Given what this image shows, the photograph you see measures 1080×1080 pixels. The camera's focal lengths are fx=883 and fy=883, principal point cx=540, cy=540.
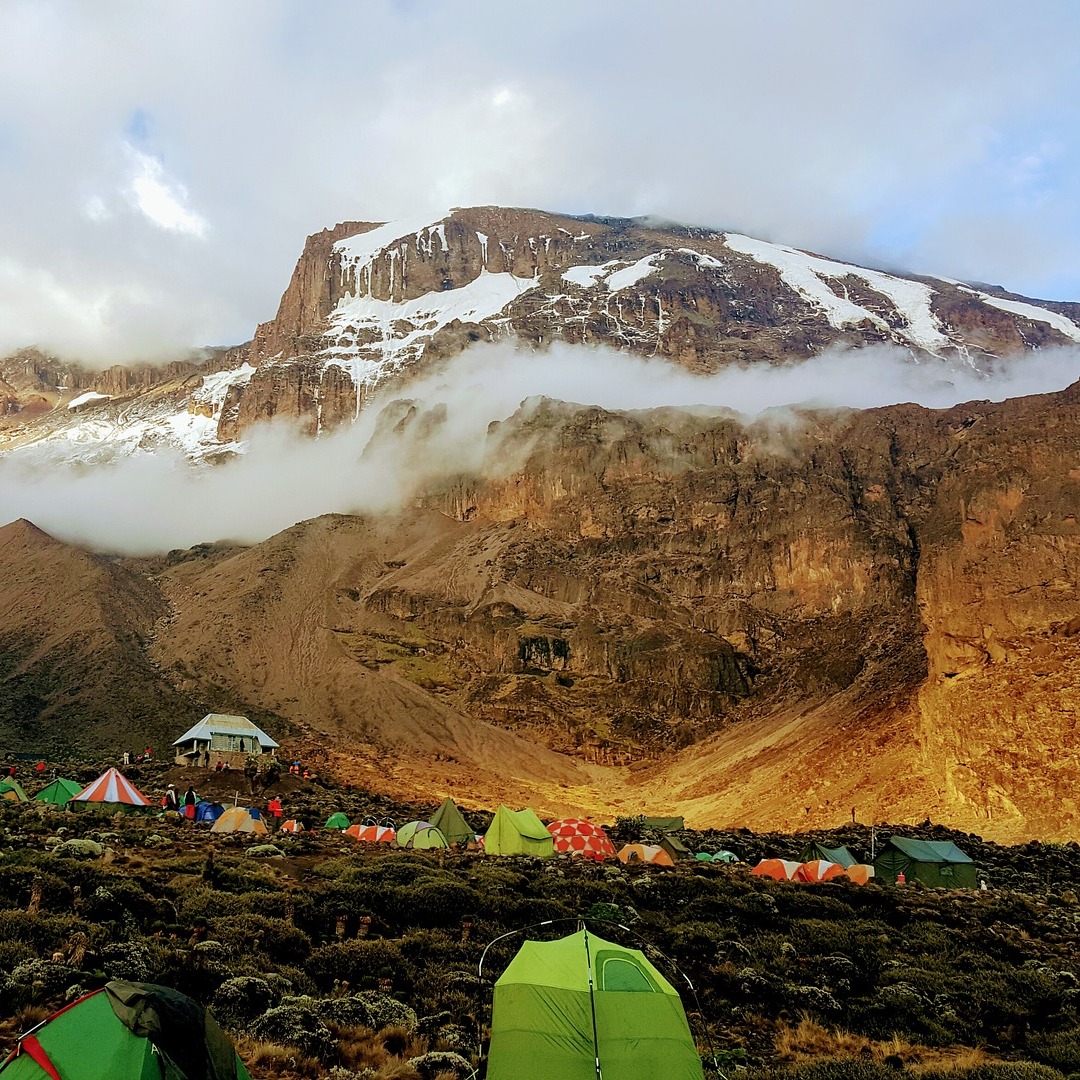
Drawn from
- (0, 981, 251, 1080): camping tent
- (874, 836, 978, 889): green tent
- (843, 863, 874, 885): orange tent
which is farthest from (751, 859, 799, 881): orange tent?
(0, 981, 251, 1080): camping tent

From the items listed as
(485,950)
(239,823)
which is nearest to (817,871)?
(239,823)

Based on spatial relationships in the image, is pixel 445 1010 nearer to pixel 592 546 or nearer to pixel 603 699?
pixel 603 699

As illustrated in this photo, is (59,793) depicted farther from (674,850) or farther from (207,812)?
(674,850)

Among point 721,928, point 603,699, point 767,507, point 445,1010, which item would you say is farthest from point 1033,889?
point 767,507

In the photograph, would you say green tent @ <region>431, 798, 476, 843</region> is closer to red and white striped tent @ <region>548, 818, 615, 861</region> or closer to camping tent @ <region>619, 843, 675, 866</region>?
red and white striped tent @ <region>548, 818, 615, 861</region>

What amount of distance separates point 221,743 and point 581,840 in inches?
1181

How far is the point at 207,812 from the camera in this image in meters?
34.9

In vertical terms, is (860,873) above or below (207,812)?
below

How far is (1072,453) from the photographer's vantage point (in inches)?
2778

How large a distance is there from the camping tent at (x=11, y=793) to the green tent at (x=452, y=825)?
16.2 meters

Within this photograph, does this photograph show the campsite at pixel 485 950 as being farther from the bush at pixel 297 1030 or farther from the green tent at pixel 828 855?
the green tent at pixel 828 855

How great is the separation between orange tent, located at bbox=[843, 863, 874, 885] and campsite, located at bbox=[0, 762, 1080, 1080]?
2.53 meters

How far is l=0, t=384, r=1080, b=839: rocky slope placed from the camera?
56.2m

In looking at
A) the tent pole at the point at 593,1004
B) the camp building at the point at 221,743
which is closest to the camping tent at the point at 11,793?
the camp building at the point at 221,743
